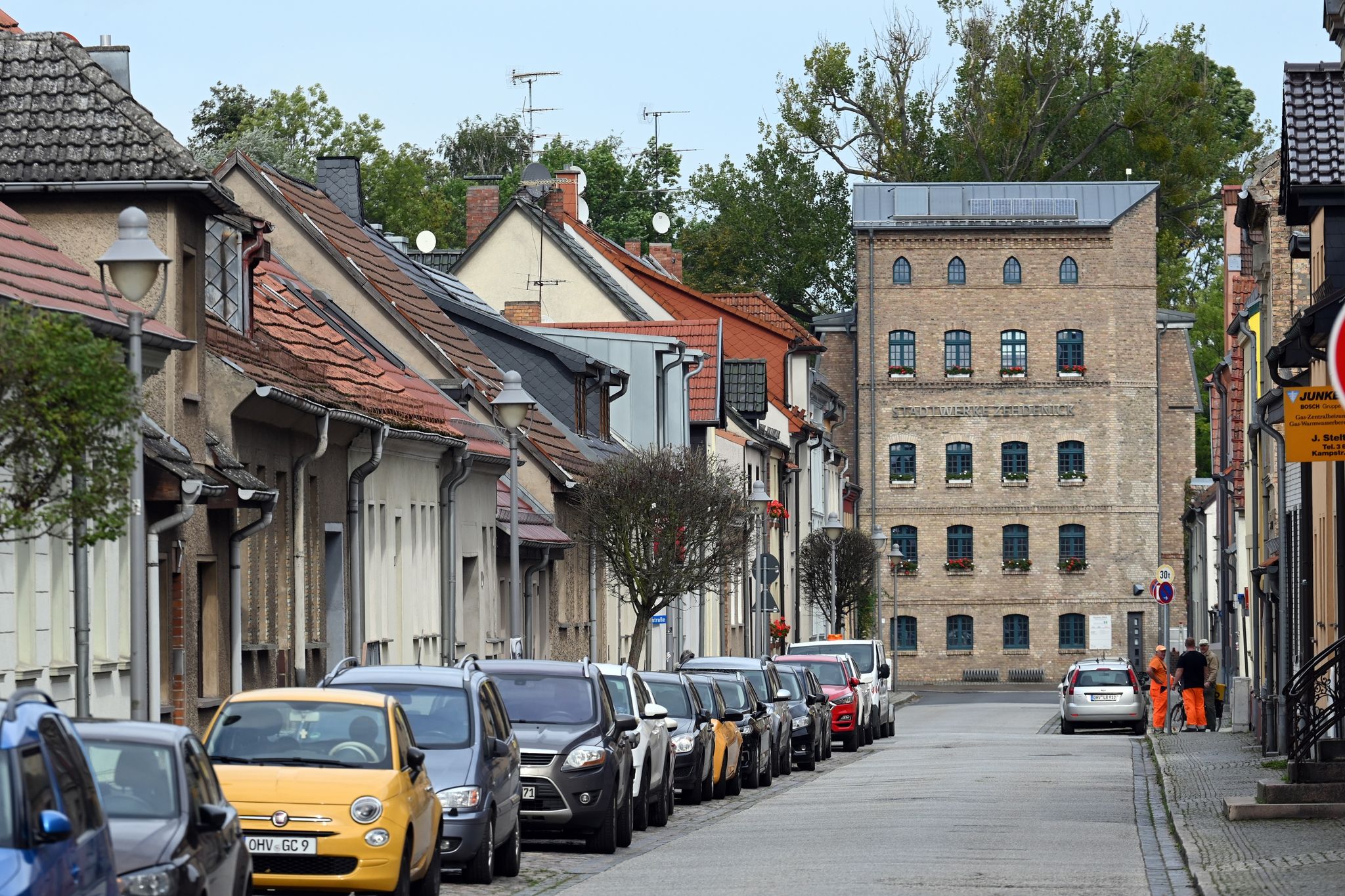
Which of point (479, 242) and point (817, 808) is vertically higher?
point (479, 242)

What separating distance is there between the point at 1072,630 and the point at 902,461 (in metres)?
8.34

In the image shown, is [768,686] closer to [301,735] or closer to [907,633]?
[301,735]

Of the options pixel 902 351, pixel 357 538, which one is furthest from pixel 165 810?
pixel 902 351

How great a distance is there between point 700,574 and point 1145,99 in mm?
44606

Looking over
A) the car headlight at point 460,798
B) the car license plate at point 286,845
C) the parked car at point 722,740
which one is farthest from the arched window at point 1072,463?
the car license plate at point 286,845

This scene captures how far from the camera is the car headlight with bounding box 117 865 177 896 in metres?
10.0

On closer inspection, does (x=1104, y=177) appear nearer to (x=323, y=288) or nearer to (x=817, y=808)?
(x=323, y=288)

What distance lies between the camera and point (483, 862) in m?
16.6

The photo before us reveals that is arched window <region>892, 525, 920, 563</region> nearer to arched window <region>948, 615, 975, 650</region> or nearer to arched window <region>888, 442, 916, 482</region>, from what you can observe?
arched window <region>888, 442, 916, 482</region>

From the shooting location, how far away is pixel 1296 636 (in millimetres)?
35719

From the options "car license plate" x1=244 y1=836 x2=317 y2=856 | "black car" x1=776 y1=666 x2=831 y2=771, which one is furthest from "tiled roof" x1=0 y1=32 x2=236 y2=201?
"black car" x1=776 y1=666 x2=831 y2=771

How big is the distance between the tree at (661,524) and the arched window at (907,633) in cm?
4262

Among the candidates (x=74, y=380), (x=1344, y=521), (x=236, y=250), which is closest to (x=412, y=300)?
(x=236, y=250)

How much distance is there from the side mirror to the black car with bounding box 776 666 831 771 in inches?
1030
